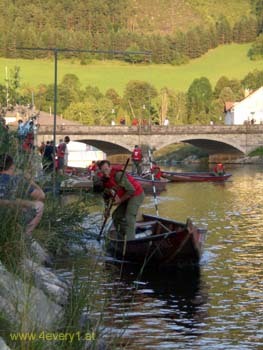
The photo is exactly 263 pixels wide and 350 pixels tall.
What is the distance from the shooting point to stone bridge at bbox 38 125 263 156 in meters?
83.1

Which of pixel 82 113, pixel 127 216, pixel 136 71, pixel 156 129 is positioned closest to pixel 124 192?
pixel 127 216

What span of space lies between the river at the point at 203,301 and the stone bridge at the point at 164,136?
5715 centimetres

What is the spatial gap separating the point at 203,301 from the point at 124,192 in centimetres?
341

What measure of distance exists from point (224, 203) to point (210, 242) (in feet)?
43.0

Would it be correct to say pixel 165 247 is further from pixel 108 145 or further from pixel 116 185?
pixel 108 145

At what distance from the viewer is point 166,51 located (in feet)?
547

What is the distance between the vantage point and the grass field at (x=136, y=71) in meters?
144

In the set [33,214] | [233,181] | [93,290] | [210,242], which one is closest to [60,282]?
[33,214]

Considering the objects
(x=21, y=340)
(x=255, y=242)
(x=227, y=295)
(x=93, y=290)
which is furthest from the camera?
(x=255, y=242)

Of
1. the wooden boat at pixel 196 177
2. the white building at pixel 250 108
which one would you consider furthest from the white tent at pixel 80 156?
the white building at pixel 250 108

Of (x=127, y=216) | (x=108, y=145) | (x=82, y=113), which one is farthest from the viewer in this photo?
(x=82, y=113)

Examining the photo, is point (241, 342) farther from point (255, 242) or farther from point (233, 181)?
point (233, 181)

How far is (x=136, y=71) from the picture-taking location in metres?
151

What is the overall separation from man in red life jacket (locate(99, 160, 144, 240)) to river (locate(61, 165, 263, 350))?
0.98 meters
